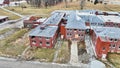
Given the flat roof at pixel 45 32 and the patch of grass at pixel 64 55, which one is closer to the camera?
the patch of grass at pixel 64 55

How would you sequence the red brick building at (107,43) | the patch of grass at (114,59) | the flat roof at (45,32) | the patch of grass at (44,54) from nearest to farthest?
the patch of grass at (114,59), the patch of grass at (44,54), the red brick building at (107,43), the flat roof at (45,32)

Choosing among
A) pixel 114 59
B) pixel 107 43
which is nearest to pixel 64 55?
pixel 107 43

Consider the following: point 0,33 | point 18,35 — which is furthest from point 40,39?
point 0,33

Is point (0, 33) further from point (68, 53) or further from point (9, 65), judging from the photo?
point (68, 53)

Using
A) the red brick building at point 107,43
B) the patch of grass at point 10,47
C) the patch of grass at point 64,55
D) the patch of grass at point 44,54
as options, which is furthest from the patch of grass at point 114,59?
the patch of grass at point 10,47

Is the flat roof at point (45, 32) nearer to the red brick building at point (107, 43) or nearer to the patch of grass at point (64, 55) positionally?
the patch of grass at point (64, 55)

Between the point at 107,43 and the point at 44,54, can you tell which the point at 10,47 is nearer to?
→ the point at 44,54
